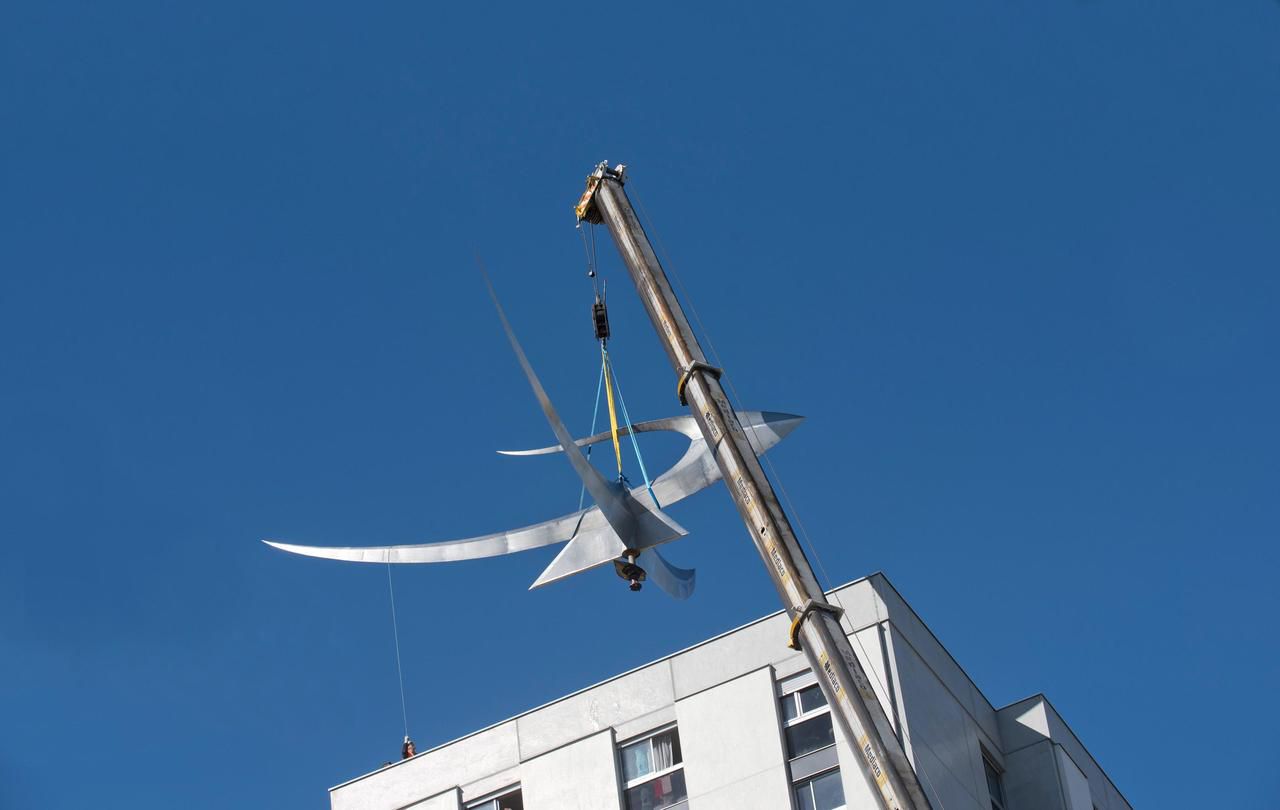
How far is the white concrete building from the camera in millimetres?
41906

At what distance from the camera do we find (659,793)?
43.5 m

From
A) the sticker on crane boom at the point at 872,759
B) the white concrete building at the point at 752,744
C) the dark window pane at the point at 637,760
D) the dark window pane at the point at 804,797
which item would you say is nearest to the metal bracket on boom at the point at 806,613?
the sticker on crane boom at the point at 872,759

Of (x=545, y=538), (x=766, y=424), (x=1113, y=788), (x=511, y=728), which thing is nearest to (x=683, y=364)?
(x=766, y=424)

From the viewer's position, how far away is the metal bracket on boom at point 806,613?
3775 centimetres

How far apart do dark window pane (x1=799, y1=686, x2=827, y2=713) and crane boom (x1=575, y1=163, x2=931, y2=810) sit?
3.63m

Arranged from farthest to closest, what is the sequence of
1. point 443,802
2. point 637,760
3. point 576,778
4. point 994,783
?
point 443,802 → point 994,783 → point 576,778 → point 637,760

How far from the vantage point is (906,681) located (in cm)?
4209

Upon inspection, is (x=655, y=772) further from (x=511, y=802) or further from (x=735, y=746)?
(x=511, y=802)

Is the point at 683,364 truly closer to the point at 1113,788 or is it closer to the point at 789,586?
the point at 789,586

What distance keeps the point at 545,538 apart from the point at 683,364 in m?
6.39

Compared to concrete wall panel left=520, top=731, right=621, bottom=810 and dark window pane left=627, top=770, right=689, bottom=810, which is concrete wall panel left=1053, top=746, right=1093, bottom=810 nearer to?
dark window pane left=627, top=770, right=689, bottom=810

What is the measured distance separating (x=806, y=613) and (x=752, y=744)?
573 centimetres

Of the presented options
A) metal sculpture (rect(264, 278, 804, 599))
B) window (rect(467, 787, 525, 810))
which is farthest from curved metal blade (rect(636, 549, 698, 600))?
window (rect(467, 787, 525, 810))

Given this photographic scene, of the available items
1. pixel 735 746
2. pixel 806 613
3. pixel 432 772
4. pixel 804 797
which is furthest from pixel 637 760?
pixel 806 613
